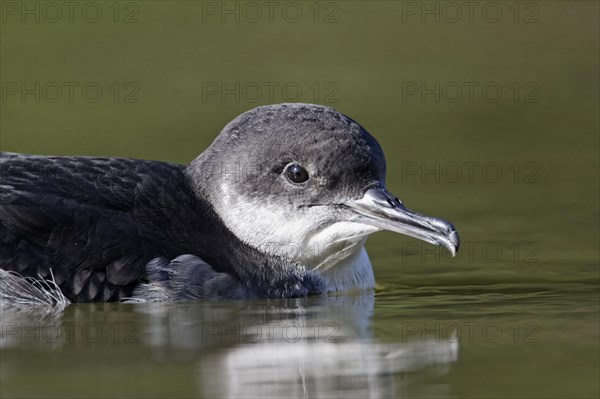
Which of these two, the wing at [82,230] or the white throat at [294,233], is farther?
the white throat at [294,233]

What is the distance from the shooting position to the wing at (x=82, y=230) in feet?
35.1

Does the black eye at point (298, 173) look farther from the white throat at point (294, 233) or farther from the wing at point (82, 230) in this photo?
the wing at point (82, 230)

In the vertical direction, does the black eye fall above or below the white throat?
above

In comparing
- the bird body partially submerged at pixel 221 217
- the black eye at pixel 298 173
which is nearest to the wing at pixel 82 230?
the bird body partially submerged at pixel 221 217

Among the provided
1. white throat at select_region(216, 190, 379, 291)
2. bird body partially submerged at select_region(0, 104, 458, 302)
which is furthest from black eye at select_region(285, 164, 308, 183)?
white throat at select_region(216, 190, 379, 291)

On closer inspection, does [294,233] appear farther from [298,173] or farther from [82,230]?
[82,230]

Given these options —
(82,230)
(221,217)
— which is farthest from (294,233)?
(82,230)

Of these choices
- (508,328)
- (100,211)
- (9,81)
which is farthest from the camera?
(9,81)

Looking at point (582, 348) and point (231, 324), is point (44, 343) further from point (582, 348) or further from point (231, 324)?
point (582, 348)

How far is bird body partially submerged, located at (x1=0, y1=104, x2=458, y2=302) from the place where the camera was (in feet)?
35.3

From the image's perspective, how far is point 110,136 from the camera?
16.6 m

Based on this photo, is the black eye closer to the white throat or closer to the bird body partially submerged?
the bird body partially submerged

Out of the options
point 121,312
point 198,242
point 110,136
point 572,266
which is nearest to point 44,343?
point 121,312

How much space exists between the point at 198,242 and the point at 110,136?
18.6ft
